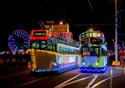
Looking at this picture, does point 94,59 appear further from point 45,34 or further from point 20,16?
point 20,16

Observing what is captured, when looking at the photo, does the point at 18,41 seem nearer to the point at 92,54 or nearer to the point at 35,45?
the point at 92,54

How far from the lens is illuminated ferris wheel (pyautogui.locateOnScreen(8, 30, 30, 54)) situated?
2121 inches

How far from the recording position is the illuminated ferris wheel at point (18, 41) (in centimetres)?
5388

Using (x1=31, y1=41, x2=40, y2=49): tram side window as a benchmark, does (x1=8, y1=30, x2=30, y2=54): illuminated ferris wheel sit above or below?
above

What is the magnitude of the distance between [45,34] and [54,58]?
2.33 meters

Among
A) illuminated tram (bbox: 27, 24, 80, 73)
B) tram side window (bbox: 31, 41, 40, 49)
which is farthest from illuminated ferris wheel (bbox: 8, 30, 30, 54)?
tram side window (bbox: 31, 41, 40, 49)

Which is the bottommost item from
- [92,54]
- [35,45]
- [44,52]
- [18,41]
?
[92,54]

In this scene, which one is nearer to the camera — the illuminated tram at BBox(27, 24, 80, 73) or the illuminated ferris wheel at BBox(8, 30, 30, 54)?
the illuminated tram at BBox(27, 24, 80, 73)

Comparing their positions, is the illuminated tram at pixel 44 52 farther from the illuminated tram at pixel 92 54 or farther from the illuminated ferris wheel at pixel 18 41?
the illuminated ferris wheel at pixel 18 41

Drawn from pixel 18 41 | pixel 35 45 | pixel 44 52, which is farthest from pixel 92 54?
pixel 18 41

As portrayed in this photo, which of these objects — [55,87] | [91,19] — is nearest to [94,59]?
[55,87]

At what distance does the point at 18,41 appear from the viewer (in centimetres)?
5559

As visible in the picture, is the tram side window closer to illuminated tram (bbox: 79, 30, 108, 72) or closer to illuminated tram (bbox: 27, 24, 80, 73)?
illuminated tram (bbox: 27, 24, 80, 73)

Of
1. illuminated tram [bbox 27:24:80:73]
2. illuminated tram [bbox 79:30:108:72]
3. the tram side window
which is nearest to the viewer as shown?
illuminated tram [bbox 27:24:80:73]
